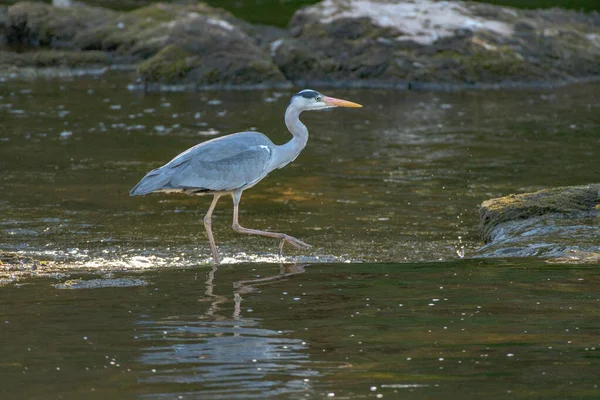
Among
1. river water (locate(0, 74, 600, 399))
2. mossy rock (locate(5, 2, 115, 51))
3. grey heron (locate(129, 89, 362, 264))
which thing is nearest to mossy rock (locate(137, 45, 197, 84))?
river water (locate(0, 74, 600, 399))

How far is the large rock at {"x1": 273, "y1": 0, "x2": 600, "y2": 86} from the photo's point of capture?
85.3 ft

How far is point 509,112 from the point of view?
2156cm

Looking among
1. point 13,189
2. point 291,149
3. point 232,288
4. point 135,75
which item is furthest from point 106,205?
point 135,75

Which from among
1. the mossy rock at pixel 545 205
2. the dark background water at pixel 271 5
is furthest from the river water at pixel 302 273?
the dark background water at pixel 271 5

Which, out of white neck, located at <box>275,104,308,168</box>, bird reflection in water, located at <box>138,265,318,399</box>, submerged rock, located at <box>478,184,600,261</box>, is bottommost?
submerged rock, located at <box>478,184,600,261</box>

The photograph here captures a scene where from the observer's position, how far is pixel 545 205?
36.9 feet

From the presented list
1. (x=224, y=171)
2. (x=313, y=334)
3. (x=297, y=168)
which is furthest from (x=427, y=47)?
(x=313, y=334)

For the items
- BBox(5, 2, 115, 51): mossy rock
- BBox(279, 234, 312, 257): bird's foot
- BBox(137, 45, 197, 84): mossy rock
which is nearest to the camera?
BBox(279, 234, 312, 257): bird's foot

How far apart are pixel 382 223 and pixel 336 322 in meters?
4.75

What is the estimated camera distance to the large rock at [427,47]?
26.0 meters

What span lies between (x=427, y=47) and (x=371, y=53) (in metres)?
1.37

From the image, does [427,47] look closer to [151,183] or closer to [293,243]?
[293,243]

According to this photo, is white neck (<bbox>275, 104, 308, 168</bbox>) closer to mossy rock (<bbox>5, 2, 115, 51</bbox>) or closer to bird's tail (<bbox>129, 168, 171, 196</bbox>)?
bird's tail (<bbox>129, 168, 171, 196</bbox>)

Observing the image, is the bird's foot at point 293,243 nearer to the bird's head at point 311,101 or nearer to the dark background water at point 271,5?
the bird's head at point 311,101
